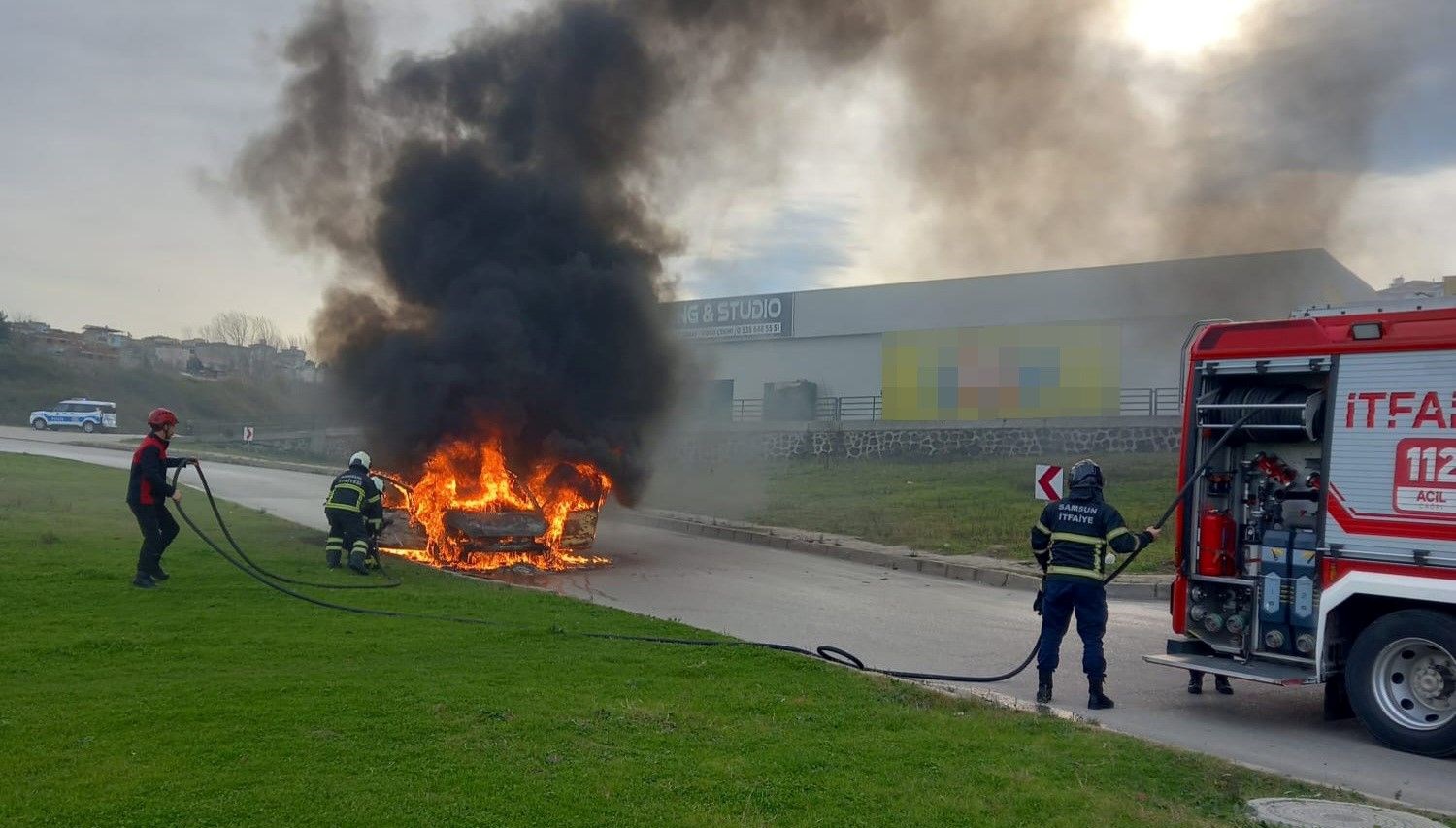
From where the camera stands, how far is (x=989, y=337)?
1164 inches

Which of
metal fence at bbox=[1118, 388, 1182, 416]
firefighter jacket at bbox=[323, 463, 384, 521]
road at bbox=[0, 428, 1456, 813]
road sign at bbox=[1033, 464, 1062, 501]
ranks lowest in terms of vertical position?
road at bbox=[0, 428, 1456, 813]

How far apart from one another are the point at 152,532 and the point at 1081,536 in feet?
26.7

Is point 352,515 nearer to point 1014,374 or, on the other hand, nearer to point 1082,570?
point 1082,570

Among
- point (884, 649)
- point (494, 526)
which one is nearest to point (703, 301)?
point (494, 526)

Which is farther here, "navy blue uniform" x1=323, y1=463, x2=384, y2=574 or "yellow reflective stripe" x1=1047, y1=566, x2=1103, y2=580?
"navy blue uniform" x1=323, y1=463, x2=384, y2=574

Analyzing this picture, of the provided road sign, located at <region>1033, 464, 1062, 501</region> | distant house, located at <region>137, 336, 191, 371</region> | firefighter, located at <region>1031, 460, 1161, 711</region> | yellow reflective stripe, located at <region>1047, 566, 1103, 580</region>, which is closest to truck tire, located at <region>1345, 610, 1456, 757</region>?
firefighter, located at <region>1031, 460, 1161, 711</region>

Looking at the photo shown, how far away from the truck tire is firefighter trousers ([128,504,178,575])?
9.70 m

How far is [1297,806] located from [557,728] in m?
3.58

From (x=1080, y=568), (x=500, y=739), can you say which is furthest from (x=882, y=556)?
(x=500, y=739)

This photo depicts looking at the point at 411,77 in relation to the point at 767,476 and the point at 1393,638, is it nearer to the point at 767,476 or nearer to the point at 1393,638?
the point at 767,476

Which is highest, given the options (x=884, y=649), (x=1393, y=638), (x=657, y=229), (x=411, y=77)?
(x=411, y=77)

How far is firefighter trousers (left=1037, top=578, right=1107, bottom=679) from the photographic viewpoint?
8000 mm

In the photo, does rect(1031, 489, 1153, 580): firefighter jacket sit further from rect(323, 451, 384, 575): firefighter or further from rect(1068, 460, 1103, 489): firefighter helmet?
rect(323, 451, 384, 575): firefighter

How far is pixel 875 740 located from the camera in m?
6.13
